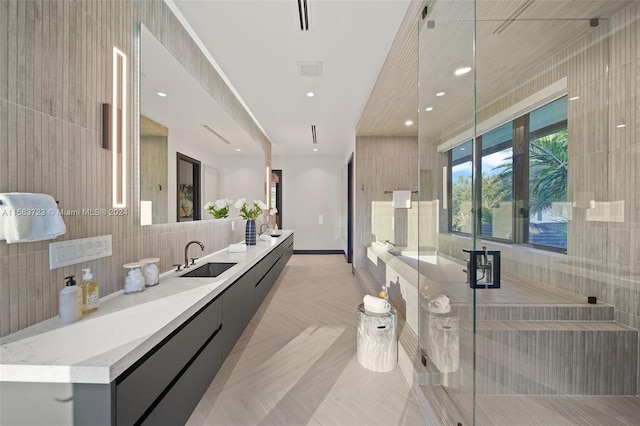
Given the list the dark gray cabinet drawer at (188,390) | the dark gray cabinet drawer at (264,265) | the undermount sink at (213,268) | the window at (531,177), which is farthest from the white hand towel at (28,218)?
the window at (531,177)

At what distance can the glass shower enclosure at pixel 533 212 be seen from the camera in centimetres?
152

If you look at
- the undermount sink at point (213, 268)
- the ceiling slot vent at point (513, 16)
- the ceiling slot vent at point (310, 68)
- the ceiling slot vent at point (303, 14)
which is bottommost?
the undermount sink at point (213, 268)

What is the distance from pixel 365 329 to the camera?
2.06m

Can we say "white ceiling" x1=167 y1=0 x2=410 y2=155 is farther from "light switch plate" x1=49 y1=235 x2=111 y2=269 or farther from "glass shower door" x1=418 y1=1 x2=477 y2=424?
"light switch plate" x1=49 y1=235 x2=111 y2=269

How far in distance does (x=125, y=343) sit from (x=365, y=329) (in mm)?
1603

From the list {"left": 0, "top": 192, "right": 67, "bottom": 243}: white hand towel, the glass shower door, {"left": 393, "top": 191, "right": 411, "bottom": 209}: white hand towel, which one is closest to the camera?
{"left": 0, "top": 192, "right": 67, "bottom": 243}: white hand towel

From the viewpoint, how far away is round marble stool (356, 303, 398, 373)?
6.67 feet

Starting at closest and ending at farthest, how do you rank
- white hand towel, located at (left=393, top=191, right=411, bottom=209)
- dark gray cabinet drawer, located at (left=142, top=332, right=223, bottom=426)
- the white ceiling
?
dark gray cabinet drawer, located at (left=142, top=332, right=223, bottom=426) < the white ceiling < white hand towel, located at (left=393, top=191, right=411, bottom=209)

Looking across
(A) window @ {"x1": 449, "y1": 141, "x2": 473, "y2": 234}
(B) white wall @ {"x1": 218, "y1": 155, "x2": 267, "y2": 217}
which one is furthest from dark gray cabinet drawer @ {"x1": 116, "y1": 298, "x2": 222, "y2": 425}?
(B) white wall @ {"x1": 218, "y1": 155, "x2": 267, "y2": 217}

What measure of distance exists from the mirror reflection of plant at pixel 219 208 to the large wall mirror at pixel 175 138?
0.19 ft

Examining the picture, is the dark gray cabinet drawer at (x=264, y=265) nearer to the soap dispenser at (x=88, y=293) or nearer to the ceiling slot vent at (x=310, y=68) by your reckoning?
the soap dispenser at (x=88, y=293)

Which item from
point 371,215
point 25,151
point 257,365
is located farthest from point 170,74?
point 371,215

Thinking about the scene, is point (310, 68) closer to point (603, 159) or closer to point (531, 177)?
point (531, 177)

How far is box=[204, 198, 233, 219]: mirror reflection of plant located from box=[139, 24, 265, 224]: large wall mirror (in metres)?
0.06
